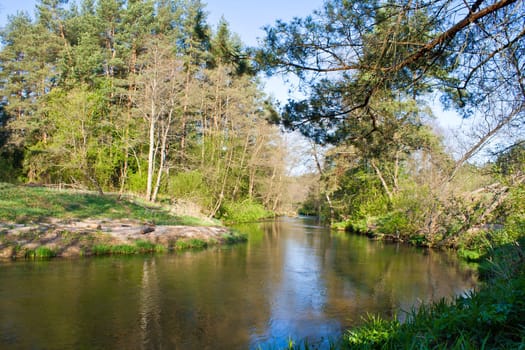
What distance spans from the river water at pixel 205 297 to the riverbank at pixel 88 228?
2.53ft

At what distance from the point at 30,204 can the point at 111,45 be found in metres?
18.7

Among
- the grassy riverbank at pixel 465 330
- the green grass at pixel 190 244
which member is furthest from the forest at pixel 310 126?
the green grass at pixel 190 244

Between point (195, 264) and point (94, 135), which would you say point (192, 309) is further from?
point (94, 135)

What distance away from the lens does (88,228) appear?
41.7 feet

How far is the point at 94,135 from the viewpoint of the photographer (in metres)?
24.1

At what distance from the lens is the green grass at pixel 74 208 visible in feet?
41.2

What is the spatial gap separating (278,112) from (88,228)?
335 inches

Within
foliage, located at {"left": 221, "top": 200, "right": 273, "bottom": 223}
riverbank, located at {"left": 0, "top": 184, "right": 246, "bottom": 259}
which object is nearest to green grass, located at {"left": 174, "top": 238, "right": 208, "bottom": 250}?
riverbank, located at {"left": 0, "top": 184, "right": 246, "bottom": 259}

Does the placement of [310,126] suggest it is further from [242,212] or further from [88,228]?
[242,212]

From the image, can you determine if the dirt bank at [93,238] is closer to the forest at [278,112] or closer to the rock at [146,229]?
the rock at [146,229]

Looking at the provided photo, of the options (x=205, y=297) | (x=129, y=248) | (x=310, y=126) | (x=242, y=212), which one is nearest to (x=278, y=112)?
(x=310, y=126)

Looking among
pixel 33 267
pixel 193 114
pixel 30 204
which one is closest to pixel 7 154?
pixel 193 114

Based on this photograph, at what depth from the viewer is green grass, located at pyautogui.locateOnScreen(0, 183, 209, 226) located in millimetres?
12562

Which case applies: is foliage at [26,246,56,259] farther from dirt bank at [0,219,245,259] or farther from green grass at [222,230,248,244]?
green grass at [222,230,248,244]
